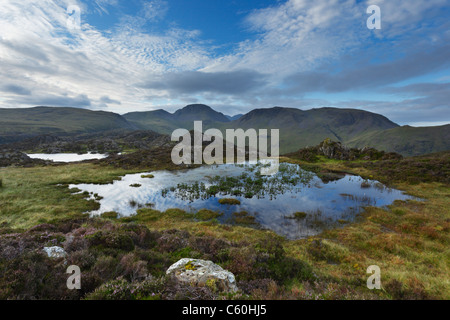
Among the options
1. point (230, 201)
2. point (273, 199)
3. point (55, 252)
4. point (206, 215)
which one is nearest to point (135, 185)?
point (206, 215)

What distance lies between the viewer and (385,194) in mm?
25656

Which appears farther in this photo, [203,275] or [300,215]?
[300,215]

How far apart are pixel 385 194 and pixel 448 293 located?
23.9 meters

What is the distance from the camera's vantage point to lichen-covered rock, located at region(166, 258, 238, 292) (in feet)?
18.5

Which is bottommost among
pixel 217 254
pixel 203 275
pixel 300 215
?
pixel 300 215

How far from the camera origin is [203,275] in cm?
600

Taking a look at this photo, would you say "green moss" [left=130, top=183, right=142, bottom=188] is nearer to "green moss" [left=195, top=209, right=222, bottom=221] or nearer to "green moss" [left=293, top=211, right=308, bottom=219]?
"green moss" [left=195, top=209, right=222, bottom=221]

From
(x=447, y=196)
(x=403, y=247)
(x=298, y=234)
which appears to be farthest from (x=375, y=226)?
(x=447, y=196)

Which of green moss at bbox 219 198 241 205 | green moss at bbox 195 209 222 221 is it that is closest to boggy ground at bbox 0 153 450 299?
green moss at bbox 195 209 222 221

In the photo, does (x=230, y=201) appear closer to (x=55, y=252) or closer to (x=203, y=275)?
(x=203, y=275)

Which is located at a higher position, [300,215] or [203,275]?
[203,275]

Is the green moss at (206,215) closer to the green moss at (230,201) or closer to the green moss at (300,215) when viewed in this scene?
the green moss at (230,201)

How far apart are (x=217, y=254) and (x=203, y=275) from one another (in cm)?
263
